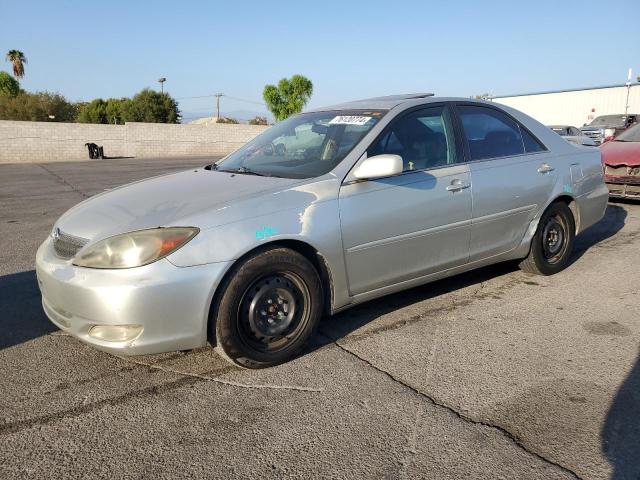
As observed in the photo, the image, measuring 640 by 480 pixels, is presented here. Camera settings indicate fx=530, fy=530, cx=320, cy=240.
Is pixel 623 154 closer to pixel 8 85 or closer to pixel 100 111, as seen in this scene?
pixel 8 85

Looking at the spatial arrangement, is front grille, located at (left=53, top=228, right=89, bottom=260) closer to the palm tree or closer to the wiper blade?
the wiper blade

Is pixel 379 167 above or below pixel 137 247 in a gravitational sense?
above

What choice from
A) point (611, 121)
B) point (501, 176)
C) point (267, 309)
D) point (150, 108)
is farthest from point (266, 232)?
point (150, 108)

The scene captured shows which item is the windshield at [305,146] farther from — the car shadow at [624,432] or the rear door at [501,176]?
the car shadow at [624,432]

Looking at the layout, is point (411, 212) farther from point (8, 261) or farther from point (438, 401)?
point (8, 261)

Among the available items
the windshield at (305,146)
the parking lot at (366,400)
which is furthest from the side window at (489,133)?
the parking lot at (366,400)

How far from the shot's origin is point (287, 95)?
52.6 m

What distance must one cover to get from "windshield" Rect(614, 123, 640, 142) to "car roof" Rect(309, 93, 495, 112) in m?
5.85

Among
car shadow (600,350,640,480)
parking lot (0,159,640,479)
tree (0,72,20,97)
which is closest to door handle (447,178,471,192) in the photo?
parking lot (0,159,640,479)

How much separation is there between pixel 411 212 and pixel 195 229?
59.8 inches

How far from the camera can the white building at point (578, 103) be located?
37.7m

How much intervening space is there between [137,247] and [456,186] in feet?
7.56

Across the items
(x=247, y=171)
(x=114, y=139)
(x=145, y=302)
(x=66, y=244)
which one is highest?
(x=114, y=139)

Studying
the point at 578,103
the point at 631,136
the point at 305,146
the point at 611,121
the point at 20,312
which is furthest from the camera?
the point at 578,103
